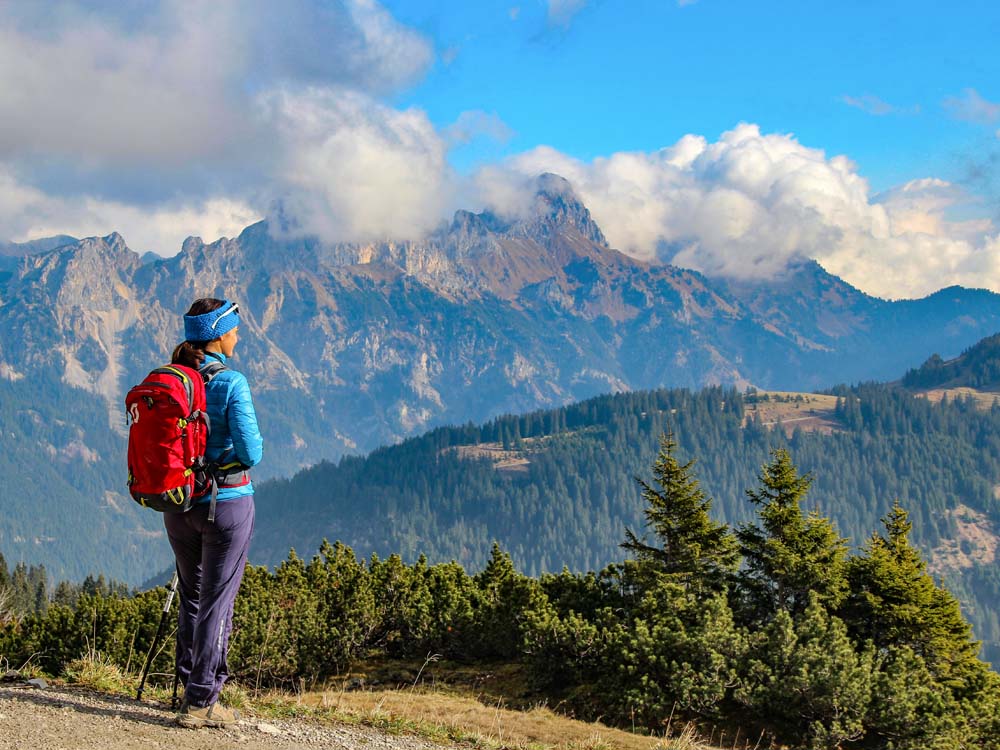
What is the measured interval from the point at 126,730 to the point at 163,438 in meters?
3.21

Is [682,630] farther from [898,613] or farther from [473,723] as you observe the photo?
[473,723]

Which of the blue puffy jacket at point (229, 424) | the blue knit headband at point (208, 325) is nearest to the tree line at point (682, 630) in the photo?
the blue puffy jacket at point (229, 424)

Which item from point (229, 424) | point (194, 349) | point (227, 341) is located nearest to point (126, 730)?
point (229, 424)

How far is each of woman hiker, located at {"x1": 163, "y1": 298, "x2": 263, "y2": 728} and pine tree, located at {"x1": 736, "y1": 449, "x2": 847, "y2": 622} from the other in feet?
71.3

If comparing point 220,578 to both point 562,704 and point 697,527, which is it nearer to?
point 562,704

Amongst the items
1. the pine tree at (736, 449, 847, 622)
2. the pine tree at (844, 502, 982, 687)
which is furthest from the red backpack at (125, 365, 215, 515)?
the pine tree at (844, 502, 982, 687)

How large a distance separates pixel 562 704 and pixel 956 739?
37.7 ft

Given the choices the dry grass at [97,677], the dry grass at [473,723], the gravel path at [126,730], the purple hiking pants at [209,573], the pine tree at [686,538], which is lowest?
the dry grass at [473,723]

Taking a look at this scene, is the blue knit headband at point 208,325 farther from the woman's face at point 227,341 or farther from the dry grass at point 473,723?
the dry grass at point 473,723

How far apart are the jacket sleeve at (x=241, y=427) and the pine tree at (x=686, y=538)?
2142 cm

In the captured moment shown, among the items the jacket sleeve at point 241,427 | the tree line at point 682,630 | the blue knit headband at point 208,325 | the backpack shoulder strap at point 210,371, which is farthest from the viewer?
the tree line at point 682,630

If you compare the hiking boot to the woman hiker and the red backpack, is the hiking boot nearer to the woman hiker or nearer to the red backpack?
the woman hiker

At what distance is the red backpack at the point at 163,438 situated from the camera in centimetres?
886

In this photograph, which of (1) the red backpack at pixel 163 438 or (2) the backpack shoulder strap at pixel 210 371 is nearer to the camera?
(1) the red backpack at pixel 163 438
